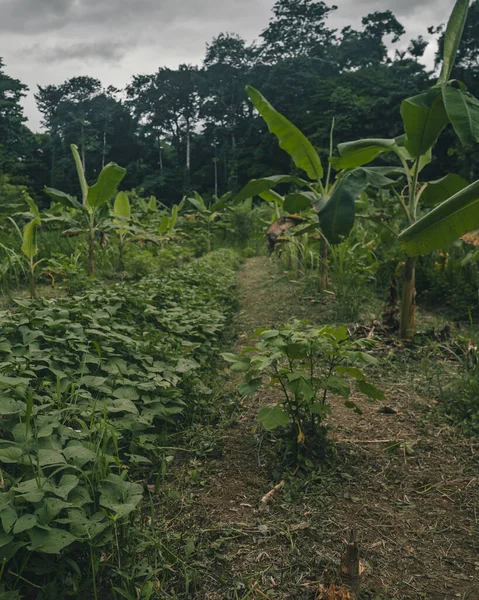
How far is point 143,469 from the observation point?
1.87 meters

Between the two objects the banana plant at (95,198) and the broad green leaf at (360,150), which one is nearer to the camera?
the broad green leaf at (360,150)

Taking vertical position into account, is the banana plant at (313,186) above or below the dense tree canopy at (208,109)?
below

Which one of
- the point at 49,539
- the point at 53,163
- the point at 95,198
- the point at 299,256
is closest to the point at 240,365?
the point at 49,539

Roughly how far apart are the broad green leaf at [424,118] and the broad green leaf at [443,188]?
361 mm

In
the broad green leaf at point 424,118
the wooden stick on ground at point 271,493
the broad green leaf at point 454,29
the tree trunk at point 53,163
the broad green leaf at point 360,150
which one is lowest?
the wooden stick on ground at point 271,493

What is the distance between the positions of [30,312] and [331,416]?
1.75 meters

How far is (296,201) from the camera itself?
4176 millimetres

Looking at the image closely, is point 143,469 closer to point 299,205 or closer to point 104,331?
point 104,331

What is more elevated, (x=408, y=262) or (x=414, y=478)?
(x=408, y=262)

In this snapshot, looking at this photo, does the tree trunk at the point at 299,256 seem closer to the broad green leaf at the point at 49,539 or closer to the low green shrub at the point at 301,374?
the low green shrub at the point at 301,374

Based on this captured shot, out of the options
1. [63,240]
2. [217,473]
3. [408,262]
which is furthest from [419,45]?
[217,473]

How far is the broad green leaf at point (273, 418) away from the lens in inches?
70.0

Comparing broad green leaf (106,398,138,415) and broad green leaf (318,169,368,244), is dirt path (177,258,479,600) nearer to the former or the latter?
broad green leaf (106,398,138,415)

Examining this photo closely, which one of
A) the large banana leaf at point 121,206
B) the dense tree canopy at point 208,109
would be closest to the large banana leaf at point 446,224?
the large banana leaf at point 121,206
